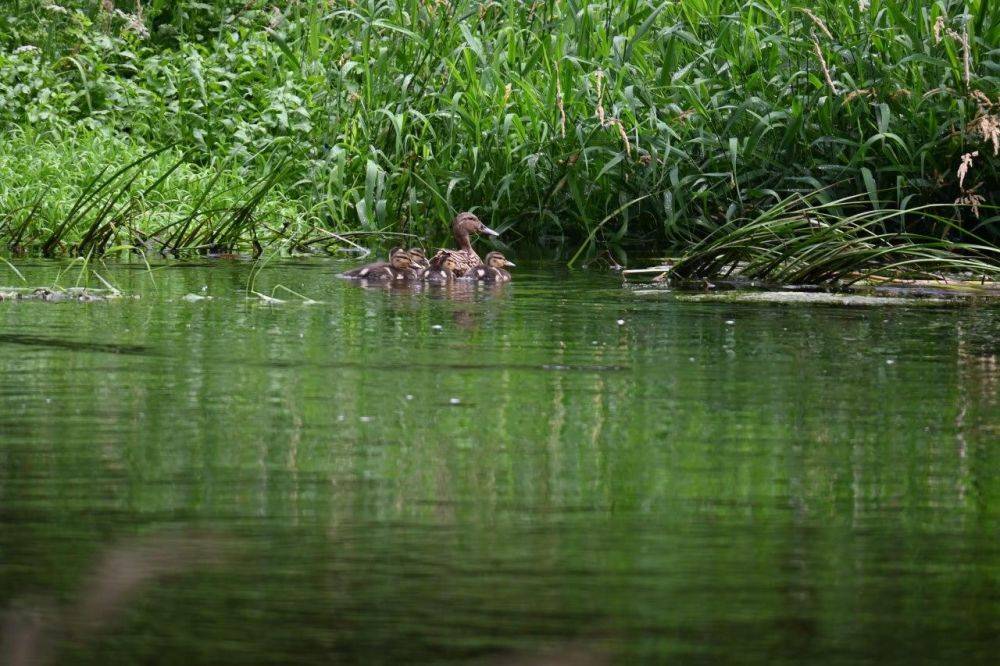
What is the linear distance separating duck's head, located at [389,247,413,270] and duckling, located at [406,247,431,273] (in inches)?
1.7

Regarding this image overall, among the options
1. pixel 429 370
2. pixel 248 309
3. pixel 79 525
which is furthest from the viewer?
pixel 248 309

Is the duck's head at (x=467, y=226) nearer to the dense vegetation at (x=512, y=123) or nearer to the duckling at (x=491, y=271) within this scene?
the dense vegetation at (x=512, y=123)

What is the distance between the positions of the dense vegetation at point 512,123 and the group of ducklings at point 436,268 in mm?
829

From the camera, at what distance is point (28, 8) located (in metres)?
15.2

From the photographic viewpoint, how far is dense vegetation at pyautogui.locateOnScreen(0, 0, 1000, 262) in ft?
33.5

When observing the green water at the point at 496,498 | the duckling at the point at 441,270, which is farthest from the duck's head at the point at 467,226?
the green water at the point at 496,498

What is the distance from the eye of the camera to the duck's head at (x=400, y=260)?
9.35 m

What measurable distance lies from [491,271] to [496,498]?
5885mm

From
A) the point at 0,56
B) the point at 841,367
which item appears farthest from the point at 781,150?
the point at 0,56

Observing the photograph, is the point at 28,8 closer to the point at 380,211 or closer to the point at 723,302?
the point at 380,211

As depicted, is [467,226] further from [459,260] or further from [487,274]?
[487,274]

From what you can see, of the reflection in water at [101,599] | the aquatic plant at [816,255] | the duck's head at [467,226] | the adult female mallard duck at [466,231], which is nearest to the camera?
the reflection in water at [101,599]

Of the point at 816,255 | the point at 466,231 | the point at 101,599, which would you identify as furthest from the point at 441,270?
the point at 101,599

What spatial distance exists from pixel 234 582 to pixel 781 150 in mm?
8239
